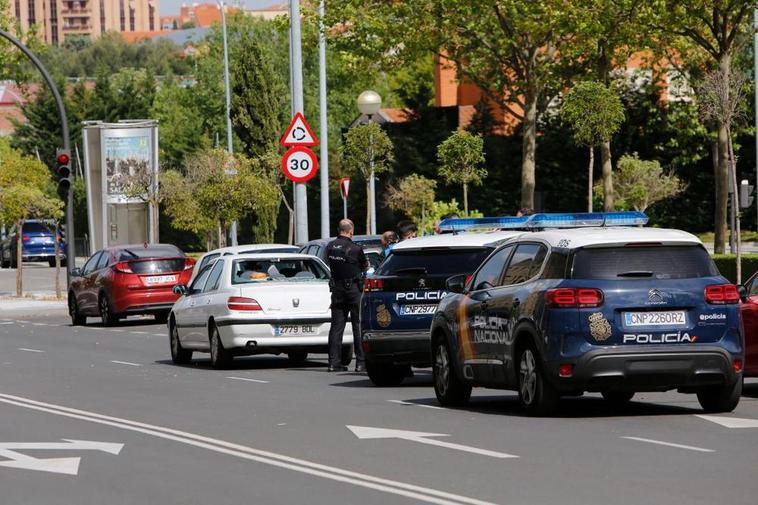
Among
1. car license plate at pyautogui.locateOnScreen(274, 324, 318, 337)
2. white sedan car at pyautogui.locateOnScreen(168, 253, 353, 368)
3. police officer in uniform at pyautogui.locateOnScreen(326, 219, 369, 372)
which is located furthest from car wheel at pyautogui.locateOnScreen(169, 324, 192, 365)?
police officer in uniform at pyautogui.locateOnScreen(326, 219, 369, 372)

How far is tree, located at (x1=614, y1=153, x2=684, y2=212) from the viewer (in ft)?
181

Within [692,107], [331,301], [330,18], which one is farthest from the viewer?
[692,107]

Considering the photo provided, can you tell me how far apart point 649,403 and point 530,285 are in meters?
2.18

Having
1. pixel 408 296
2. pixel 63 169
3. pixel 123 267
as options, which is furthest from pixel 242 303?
pixel 63 169

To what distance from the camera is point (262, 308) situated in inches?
824

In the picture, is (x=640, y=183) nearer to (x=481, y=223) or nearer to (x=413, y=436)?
(x=481, y=223)

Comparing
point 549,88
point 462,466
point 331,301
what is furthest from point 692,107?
point 462,466

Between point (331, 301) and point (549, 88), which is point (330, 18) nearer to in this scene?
point (549, 88)

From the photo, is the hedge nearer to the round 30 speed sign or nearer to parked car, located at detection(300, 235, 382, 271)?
parked car, located at detection(300, 235, 382, 271)

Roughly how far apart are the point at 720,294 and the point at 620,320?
0.88 metres

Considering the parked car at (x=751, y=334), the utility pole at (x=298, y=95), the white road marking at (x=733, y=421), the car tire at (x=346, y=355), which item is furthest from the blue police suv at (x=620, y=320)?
the utility pole at (x=298, y=95)

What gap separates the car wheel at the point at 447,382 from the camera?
15398 millimetres

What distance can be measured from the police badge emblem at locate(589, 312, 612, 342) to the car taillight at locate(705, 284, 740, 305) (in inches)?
33.9

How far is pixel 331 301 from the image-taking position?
20.7m
